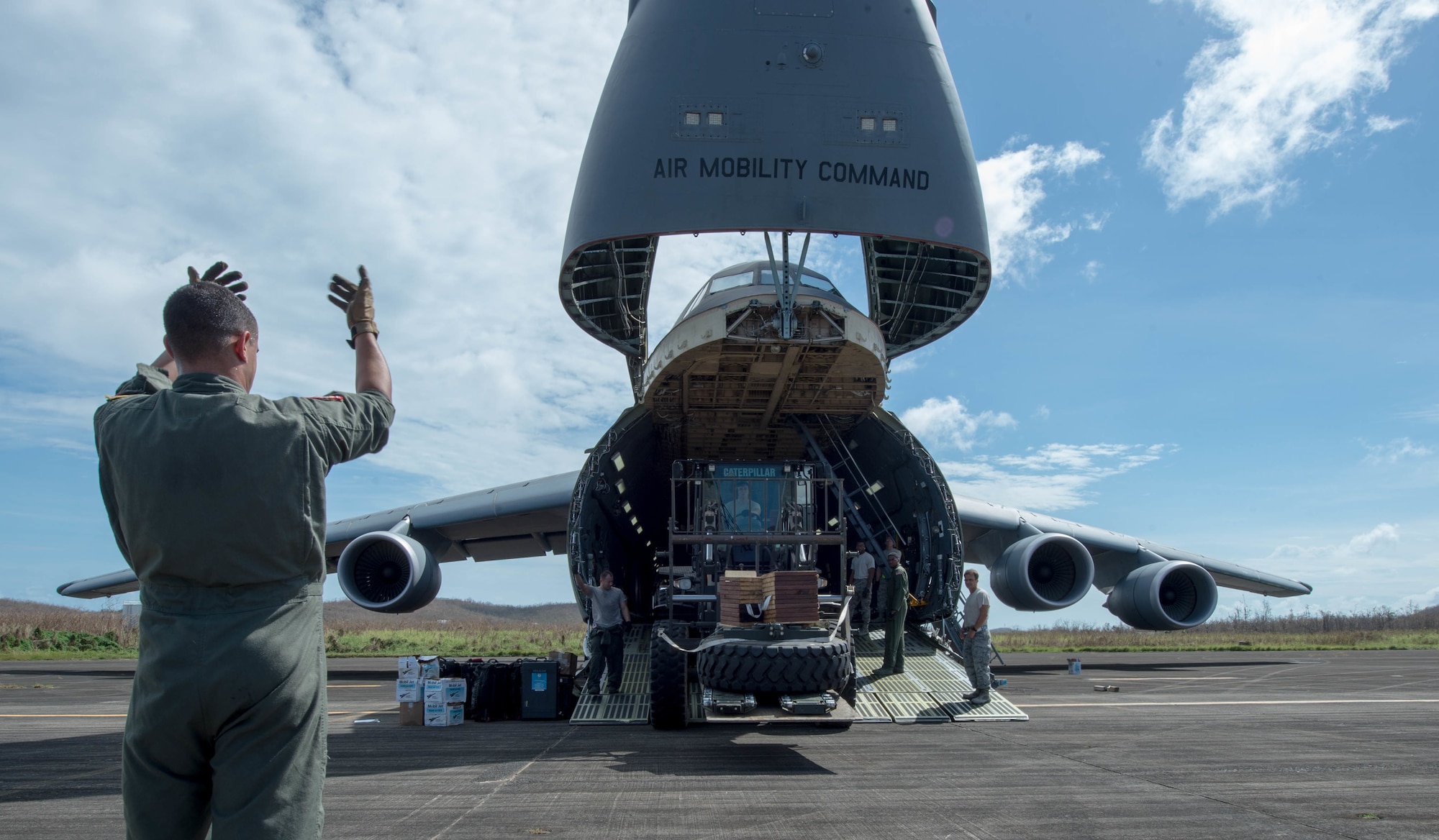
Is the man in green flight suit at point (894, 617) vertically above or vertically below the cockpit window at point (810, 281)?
below

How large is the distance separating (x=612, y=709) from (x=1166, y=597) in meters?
9.12

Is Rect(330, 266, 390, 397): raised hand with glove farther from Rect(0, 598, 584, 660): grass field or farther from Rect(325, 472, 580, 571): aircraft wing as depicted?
Rect(0, 598, 584, 660): grass field

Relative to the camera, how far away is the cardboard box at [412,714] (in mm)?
9336

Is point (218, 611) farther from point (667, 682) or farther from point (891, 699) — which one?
point (891, 699)

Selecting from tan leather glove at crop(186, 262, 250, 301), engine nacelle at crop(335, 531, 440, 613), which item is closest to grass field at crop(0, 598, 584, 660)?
engine nacelle at crop(335, 531, 440, 613)

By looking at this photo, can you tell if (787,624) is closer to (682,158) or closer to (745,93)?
(682,158)

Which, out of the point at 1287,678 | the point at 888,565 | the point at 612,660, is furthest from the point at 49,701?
the point at 1287,678

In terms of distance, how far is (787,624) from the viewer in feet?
25.7

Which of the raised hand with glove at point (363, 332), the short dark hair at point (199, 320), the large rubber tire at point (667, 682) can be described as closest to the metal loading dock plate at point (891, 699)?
the large rubber tire at point (667, 682)

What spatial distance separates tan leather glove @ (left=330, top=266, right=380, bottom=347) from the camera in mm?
2598

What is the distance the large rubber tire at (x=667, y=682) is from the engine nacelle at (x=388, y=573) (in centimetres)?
475

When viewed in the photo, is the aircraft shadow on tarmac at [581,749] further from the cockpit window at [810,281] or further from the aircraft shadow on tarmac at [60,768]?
the cockpit window at [810,281]

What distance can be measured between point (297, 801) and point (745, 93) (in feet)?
26.8

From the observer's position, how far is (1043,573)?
1204cm
